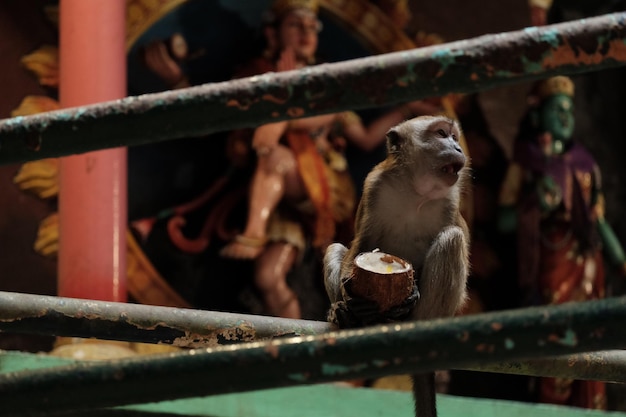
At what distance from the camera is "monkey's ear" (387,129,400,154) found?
261 centimetres

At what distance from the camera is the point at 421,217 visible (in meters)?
2.53

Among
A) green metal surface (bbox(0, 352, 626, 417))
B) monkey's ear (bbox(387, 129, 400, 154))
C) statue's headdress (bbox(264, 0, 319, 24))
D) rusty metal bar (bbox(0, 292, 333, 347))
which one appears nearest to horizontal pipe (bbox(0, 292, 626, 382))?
rusty metal bar (bbox(0, 292, 333, 347))

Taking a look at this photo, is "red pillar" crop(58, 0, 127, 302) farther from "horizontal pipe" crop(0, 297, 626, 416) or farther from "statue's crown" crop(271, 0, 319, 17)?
"horizontal pipe" crop(0, 297, 626, 416)

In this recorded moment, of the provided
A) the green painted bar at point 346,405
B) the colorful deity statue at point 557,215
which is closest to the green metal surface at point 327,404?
the green painted bar at point 346,405

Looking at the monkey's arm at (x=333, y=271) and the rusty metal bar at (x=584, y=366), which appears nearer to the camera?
the rusty metal bar at (x=584, y=366)

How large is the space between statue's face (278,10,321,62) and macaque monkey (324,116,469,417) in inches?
107

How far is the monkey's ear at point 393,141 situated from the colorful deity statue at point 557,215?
312 cm

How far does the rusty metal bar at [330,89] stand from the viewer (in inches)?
46.9

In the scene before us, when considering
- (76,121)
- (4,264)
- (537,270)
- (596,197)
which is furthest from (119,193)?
(76,121)

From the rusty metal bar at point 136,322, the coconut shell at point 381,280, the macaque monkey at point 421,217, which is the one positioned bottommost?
the rusty metal bar at point 136,322

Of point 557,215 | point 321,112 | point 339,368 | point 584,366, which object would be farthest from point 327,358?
point 557,215

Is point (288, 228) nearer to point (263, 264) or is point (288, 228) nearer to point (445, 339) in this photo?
point (263, 264)

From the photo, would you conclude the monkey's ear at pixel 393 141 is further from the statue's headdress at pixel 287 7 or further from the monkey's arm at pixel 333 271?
the statue's headdress at pixel 287 7

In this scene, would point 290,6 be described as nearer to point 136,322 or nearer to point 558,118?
point 558,118
